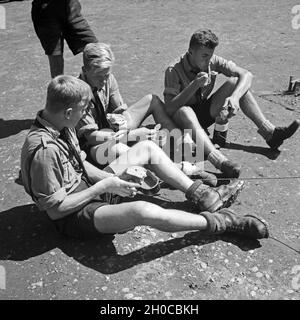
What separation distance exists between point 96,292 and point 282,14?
805 cm

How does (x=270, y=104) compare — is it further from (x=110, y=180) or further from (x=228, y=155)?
(x=110, y=180)

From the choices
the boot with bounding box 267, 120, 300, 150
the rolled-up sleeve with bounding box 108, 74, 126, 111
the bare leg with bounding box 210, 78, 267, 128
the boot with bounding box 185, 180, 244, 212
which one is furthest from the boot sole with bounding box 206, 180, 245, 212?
the rolled-up sleeve with bounding box 108, 74, 126, 111

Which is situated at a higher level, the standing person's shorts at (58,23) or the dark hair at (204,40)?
the dark hair at (204,40)

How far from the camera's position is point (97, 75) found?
380 centimetres

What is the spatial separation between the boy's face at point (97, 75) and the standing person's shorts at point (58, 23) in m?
1.77

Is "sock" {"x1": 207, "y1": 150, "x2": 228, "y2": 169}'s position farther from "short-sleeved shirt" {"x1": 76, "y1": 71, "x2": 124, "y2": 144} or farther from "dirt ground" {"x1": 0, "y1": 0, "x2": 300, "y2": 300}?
"short-sleeved shirt" {"x1": 76, "y1": 71, "x2": 124, "y2": 144}

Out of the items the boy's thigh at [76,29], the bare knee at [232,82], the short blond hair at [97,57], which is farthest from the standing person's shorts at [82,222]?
the boy's thigh at [76,29]

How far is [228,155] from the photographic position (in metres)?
4.72

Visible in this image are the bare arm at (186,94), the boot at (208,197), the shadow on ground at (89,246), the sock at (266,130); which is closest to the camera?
the shadow on ground at (89,246)

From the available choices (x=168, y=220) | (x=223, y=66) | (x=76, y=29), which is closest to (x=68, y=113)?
(x=168, y=220)

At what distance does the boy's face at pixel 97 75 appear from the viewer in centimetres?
377

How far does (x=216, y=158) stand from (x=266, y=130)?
79cm

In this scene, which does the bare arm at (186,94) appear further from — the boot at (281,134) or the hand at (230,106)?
the boot at (281,134)

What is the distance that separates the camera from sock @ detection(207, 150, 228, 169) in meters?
4.18
